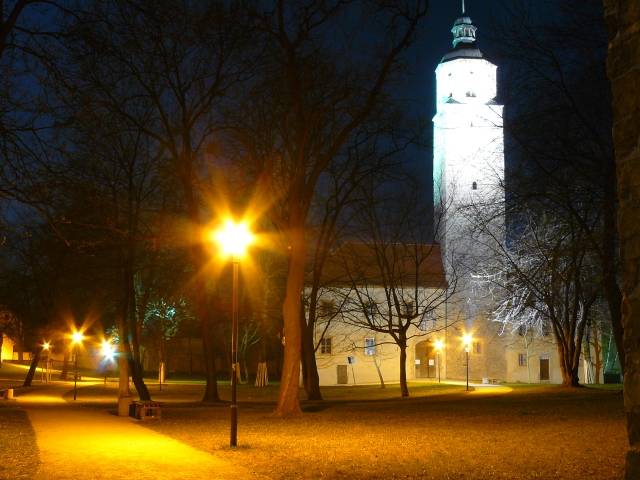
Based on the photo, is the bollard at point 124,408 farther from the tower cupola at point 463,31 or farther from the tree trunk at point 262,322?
the tower cupola at point 463,31

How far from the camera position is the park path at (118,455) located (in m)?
11.2

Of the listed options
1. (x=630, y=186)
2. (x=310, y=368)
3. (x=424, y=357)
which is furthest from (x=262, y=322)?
(x=630, y=186)

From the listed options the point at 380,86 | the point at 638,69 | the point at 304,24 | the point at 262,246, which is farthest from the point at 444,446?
the point at 262,246

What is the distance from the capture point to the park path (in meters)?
11.2

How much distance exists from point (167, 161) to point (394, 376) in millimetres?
37946

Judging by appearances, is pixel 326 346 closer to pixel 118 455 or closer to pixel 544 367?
pixel 544 367

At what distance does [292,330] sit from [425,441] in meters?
7.01

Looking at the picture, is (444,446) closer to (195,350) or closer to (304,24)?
(304,24)

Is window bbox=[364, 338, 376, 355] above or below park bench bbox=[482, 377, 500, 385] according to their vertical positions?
above

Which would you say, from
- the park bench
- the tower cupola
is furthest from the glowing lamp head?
the tower cupola

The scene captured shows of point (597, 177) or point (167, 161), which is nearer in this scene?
point (597, 177)

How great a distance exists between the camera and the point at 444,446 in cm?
1430

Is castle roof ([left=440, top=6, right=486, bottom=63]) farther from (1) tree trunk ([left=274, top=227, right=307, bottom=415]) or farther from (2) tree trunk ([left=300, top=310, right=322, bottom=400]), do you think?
(1) tree trunk ([left=274, top=227, right=307, bottom=415])

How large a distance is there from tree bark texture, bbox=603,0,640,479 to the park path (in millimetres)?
6256
